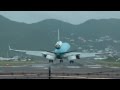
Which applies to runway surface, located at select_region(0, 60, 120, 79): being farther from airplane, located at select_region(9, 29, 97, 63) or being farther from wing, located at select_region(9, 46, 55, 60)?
wing, located at select_region(9, 46, 55, 60)

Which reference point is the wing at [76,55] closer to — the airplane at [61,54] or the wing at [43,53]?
the airplane at [61,54]

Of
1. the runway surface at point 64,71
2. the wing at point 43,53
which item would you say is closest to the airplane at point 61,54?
the wing at point 43,53

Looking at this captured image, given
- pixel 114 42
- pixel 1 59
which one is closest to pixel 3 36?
pixel 1 59

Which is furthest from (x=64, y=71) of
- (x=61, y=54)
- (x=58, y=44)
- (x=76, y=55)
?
(x=61, y=54)

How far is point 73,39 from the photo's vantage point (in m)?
11.0

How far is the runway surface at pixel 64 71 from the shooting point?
10016 millimetres

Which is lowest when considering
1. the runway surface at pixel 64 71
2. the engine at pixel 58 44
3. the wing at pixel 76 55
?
the runway surface at pixel 64 71

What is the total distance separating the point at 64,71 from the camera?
11281 millimetres

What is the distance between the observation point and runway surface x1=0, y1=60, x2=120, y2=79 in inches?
394
